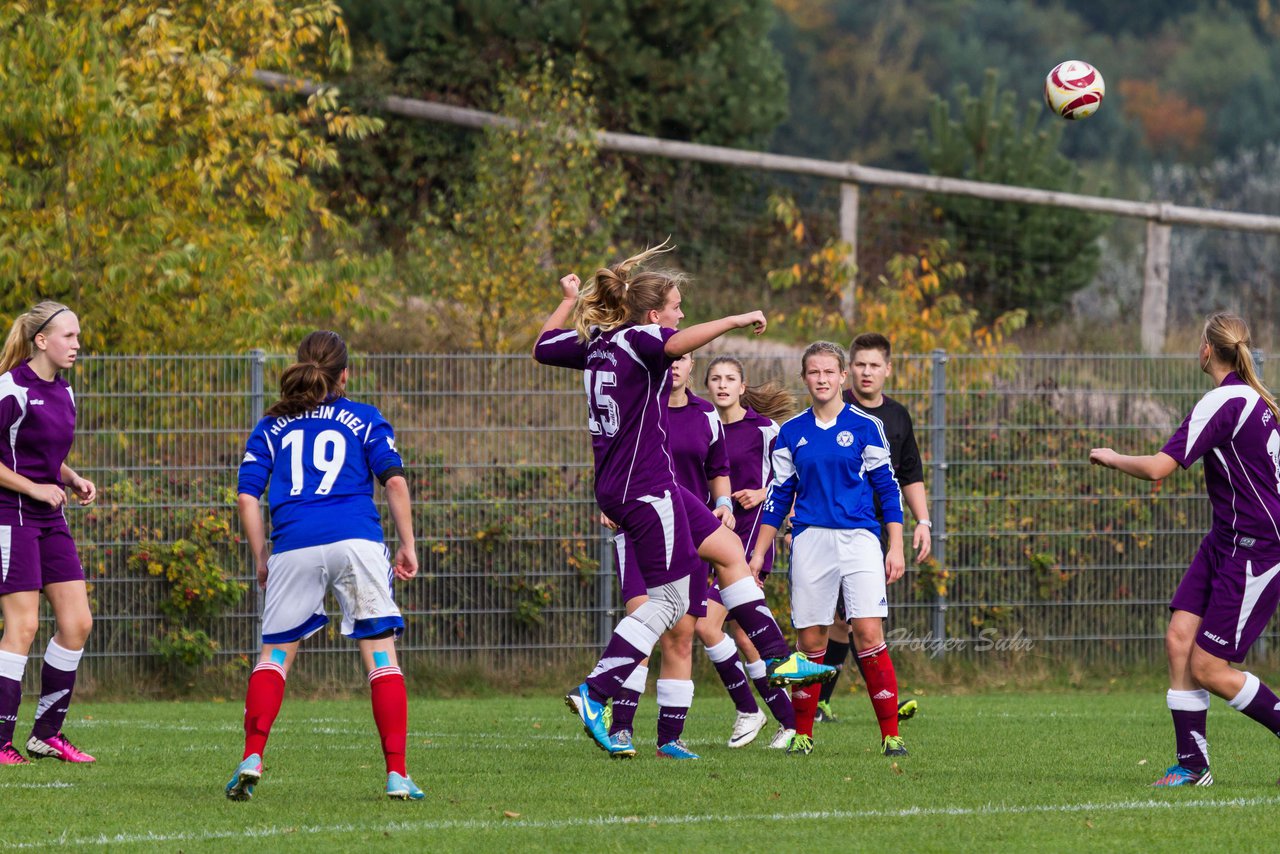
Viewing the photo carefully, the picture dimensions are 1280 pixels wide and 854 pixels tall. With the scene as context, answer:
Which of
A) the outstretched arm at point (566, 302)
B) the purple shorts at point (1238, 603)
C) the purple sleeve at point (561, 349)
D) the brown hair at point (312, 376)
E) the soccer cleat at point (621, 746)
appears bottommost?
the soccer cleat at point (621, 746)

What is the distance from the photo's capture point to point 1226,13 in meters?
70.2

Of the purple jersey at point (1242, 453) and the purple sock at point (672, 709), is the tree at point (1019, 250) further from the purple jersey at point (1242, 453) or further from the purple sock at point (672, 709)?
the purple jersey at point (1242, 453)

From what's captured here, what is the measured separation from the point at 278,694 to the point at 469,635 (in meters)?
5.53

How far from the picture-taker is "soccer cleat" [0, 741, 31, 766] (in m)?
7.80

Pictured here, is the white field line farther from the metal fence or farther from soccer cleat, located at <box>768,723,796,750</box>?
the metal fence

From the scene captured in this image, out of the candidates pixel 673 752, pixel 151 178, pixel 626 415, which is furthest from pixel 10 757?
pixel 151 178

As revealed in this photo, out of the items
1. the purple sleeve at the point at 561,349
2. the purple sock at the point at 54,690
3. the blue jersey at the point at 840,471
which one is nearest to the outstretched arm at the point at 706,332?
the purple sleeve at the point at 561,349

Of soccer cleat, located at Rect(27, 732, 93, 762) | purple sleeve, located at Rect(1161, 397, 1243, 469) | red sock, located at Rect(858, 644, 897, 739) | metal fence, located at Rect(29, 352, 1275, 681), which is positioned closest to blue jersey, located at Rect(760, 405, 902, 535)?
red sock, located at Rect(858, 644, 897, 739)

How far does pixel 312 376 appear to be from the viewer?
6672mm

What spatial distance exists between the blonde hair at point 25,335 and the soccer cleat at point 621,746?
3282 mm

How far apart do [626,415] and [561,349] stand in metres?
0.47

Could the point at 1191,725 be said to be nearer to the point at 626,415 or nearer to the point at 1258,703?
the point at 1258,703

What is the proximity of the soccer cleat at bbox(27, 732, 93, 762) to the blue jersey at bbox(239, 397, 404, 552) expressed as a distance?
2.09 meters

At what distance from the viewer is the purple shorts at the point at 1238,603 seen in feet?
22.7
